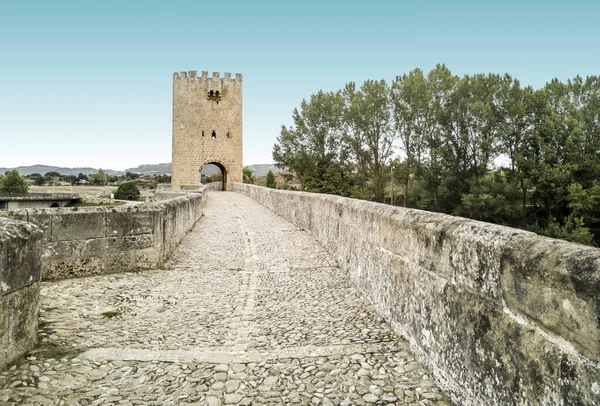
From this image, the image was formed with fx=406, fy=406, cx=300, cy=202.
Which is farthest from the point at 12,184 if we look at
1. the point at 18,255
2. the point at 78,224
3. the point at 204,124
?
the point at 18,255

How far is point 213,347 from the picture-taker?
346 cm

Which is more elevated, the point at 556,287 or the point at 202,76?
the point at 202,76

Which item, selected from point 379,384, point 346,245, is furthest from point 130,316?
point 346,245

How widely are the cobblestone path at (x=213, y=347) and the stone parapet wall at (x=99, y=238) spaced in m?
0.23

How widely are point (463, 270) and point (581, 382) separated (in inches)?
38.4

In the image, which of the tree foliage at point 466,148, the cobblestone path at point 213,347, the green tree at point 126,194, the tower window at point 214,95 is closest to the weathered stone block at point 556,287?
the cobblestone path at point 213,347

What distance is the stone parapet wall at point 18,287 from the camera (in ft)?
9.36

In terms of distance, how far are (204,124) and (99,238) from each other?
33.0 m

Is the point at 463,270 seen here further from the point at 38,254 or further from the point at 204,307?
the point at 38,254

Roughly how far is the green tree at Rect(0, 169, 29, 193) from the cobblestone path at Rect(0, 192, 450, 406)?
307 feet

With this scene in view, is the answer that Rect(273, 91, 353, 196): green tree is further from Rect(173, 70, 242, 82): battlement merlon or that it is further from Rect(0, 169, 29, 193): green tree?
Rect(0, 169, 29, 193): green tree

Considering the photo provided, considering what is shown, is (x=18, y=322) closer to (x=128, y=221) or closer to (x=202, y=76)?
(x=128, y=221)

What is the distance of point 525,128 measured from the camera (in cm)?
3350

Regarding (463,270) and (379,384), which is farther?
(379,384)
